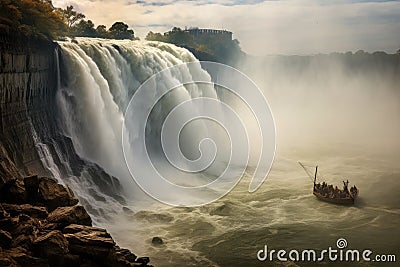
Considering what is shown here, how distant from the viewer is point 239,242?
53.9 feet

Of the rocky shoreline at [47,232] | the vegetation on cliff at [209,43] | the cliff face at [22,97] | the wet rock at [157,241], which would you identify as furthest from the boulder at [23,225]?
the vegetation on cliff at [209,43]

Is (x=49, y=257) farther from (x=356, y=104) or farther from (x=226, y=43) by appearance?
(x=226, y=43)

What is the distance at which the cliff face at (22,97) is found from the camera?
1609 centimetres

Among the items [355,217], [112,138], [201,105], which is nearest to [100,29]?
[201,105]

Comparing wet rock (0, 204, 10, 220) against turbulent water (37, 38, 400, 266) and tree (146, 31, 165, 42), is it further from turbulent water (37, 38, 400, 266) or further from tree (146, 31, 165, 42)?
tree (146, 31, 165, 42)

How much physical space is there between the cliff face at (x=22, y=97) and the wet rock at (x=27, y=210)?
207 cm

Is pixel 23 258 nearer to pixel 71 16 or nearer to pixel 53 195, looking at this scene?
pixel 53 195

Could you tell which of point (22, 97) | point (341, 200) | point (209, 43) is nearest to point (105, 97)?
point (22, 97)

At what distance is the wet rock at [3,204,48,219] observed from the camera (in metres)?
12.0

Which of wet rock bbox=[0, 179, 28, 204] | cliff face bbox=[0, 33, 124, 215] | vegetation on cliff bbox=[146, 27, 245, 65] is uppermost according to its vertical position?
vegetation on cliff bbox=[146, 27, 245, 65]

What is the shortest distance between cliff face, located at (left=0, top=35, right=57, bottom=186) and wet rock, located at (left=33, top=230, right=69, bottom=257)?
12.9ft

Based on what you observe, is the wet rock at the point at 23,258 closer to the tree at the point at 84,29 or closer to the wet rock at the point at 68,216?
the wet rock at the point at 68,216

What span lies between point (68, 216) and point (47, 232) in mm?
938

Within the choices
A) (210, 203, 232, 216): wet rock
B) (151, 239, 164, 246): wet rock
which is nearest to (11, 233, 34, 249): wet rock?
(151, 239, 164, 246): wet rock
